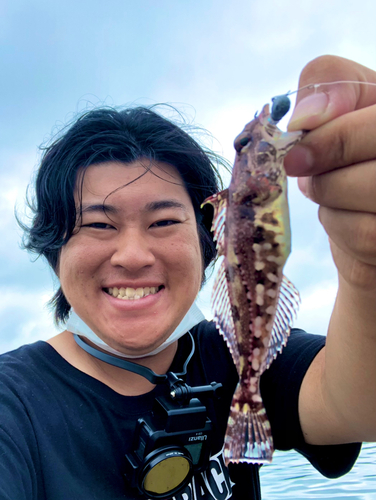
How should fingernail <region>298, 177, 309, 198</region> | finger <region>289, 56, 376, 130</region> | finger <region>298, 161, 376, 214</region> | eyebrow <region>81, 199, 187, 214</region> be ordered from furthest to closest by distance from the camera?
eyebrow <region>81, 199, 187, 214</region>
fingernail <region>298, 177, 309, 198</region>
finger <region>289, 56, 376, 130</region>
finger <region>298, 161, 376, 214</region>

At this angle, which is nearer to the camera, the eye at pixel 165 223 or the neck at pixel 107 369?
the eye at pixel 165 223

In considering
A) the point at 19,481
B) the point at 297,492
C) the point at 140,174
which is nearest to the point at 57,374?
the point at 19,481

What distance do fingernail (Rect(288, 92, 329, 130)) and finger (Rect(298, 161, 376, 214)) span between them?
0.28m

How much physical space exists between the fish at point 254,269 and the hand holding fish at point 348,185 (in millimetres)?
133

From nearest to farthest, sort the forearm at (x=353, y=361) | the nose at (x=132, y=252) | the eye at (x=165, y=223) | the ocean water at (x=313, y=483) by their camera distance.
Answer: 1. the forearm at (x=353, y=361)
2. the nose at (x=132, y=252)
3. the eye at (x=165, y=223)
4. the ocean water at (x=313, y=483)

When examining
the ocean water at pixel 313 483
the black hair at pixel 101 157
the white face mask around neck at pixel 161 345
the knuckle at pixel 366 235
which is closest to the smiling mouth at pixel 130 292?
the white face mask around neck at pixel 161 345

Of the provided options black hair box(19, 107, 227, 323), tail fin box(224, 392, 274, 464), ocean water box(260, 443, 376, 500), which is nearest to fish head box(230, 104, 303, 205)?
tail fin box(224, 392, 274, 464)

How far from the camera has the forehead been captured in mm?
3105

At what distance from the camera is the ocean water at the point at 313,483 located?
534cm

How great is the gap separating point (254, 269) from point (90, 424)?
6.81ft

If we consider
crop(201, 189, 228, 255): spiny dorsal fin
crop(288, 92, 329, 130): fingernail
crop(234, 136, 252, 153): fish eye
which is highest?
crop(288, 92, 329, 130): fingernail

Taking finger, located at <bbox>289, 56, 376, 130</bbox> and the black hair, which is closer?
finger, located at <bbox>289, 56, 376, 130</bbox>

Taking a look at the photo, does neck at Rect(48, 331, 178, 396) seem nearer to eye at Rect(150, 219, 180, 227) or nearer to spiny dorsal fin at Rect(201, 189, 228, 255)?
eye at Rect(150, 219, 180, 227)

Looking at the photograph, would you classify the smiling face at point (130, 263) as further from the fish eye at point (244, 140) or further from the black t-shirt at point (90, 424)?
the fish eye at point (244, 140)
